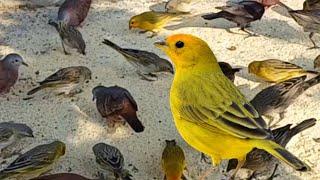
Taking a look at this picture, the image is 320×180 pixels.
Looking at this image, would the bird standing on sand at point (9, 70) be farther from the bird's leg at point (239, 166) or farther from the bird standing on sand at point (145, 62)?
Result: the bird's leg at point (239, 166)

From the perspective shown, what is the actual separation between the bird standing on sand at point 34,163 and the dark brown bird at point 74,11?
1.93 m

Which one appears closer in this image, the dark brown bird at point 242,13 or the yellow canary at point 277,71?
the yellow canary at point 277,71

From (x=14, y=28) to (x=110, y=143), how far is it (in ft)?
6.72

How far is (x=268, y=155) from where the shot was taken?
15.4 ft

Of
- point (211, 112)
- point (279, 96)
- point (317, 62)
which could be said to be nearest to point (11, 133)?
point (211, 112)

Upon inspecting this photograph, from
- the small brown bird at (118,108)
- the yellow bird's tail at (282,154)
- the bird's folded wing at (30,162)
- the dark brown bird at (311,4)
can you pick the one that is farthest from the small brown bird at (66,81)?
the dark brown bird at (311,4)

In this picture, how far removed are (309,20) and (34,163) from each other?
3057 mm

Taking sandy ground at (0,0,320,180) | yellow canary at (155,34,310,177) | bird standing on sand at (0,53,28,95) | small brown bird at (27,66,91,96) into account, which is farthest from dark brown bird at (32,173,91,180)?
bird standing on sand at (0,53,28,95)

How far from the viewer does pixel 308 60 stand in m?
6.23

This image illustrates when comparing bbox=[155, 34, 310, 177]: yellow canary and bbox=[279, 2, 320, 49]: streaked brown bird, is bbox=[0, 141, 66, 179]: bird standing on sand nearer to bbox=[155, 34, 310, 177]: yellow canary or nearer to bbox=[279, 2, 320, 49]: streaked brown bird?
bbox=[155, 34, 310, 177]: yellow canary

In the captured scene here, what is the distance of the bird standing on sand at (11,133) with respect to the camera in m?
4.89

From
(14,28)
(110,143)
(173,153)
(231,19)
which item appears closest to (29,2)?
(14,28)

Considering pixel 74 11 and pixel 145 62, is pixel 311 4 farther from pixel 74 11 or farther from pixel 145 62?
pixel 74 11

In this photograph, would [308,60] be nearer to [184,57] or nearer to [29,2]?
[184,57]
